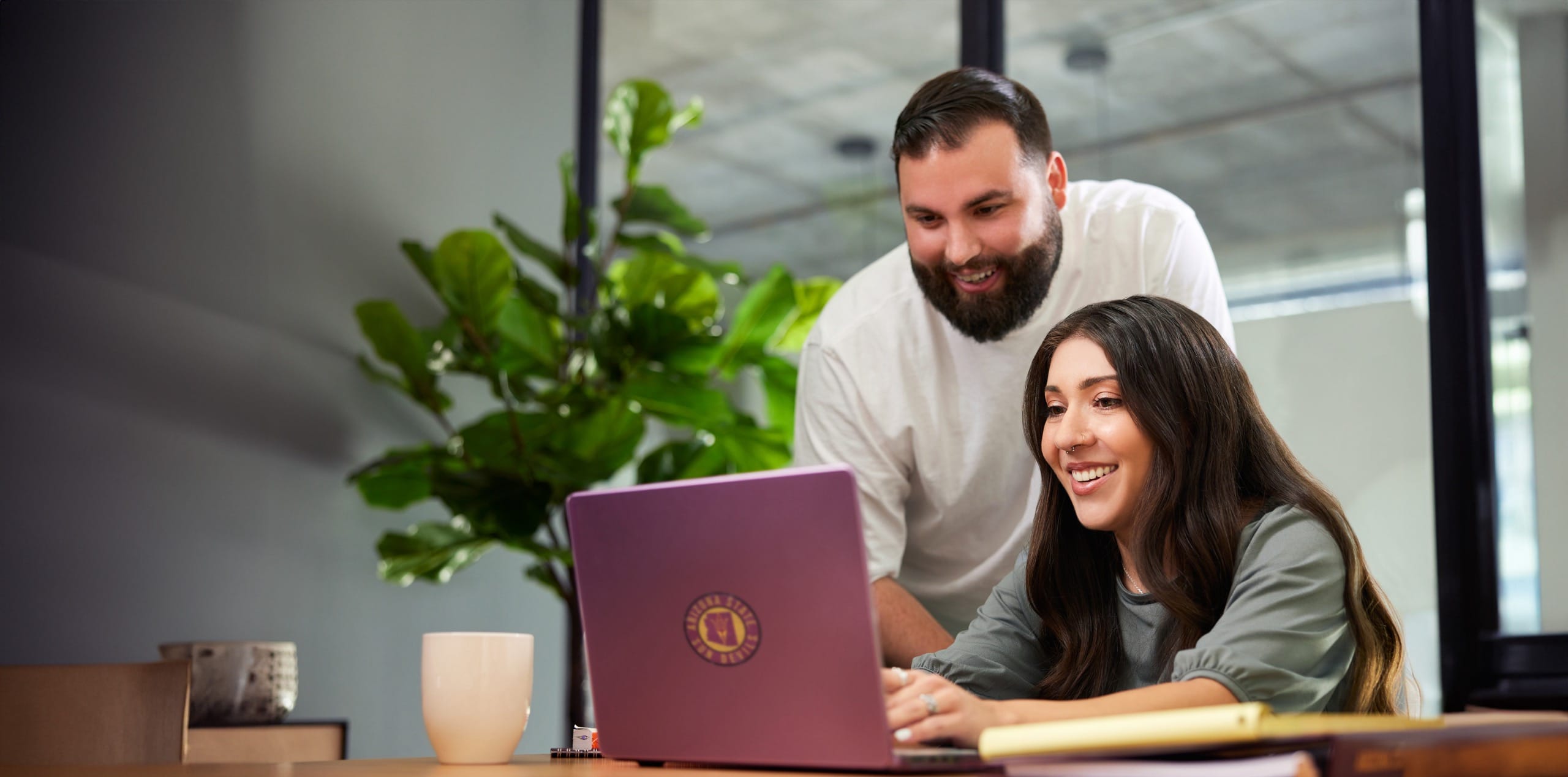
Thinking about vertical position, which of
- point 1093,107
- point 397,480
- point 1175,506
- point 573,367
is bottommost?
point 1175,506

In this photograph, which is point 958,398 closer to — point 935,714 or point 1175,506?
point 1175,506

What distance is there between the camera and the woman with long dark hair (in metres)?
1.26

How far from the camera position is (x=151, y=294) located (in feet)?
9.20

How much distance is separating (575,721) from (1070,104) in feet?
5.85

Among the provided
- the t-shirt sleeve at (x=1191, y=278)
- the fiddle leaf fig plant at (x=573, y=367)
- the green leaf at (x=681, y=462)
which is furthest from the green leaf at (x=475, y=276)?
the t-shirt sleeve at (x=1191, y=278)

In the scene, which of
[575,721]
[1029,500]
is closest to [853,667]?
[1029,500]

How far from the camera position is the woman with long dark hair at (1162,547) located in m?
1.26

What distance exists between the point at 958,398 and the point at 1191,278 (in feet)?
1.30

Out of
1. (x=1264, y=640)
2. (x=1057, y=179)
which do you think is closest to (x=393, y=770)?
(x=1264, y=640)

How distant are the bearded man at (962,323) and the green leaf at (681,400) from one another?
0.71 metres

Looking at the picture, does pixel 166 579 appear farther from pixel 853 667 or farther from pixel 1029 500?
pixel 853 667

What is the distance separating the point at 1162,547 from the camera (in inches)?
56.7

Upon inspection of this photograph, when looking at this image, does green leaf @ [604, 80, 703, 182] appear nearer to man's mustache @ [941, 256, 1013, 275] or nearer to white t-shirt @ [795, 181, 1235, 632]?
white t-shirt @ [795, 181, 1235, 632]

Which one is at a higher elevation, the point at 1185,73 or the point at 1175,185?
the point at 1185,73
